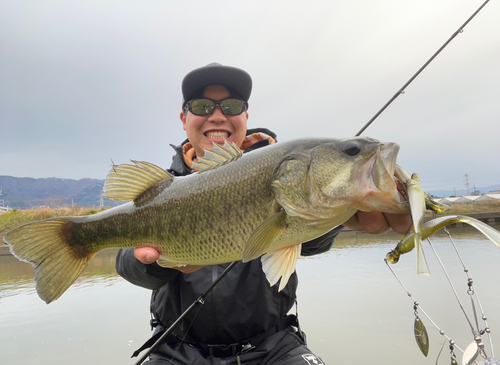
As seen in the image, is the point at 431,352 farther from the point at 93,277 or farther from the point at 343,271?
the point at 93,277

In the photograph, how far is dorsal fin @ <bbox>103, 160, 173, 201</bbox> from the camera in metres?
1.69

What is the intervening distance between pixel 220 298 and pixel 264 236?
977 mm

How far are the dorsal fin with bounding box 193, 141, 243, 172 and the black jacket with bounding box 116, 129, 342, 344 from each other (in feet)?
2.45

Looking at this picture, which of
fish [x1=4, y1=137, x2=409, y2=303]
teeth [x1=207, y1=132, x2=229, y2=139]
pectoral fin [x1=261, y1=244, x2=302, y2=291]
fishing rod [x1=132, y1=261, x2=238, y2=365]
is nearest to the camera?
A: fish [x1=4, y1=137, x2=409, y2=303]

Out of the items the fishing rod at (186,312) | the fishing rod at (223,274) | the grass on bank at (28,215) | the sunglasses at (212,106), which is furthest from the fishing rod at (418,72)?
the grass on bank at (28,215)

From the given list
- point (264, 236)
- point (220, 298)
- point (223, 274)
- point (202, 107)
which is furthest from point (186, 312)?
point (202, 107)

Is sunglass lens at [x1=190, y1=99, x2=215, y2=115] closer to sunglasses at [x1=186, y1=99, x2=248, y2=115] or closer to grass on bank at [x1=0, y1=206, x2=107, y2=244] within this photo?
sunglasses at [x1=186, y1=99, x2=248, y2=115]

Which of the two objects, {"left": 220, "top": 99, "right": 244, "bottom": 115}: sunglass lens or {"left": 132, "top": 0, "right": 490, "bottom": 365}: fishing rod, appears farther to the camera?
{"left": 220, "top": 99, "right": 244, "bottom": 115}: sunglass lens

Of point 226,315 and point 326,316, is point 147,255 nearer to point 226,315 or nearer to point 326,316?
point 226,315

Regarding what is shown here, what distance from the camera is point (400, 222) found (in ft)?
4.72

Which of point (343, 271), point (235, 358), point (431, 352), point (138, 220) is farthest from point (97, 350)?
point (343, 271)

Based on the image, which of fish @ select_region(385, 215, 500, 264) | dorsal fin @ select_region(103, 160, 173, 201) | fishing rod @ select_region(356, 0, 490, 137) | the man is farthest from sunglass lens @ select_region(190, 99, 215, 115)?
fish @ select_region(385, 215, 500, 264)

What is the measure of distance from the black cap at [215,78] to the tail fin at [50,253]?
1.70 m

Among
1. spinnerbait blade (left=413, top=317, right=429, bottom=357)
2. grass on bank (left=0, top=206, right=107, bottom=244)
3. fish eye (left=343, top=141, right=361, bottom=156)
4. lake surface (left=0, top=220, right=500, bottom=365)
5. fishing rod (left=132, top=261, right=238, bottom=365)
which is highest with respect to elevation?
grass on bank (left=0, top=206, right=107, bottom=244)
